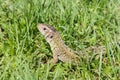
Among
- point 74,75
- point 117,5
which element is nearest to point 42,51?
point 74,75

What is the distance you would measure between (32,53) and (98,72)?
874 millimetres

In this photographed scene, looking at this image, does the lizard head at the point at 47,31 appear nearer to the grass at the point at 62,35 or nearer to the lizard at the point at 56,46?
the lizard at the point at 56,46

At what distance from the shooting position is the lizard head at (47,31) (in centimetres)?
507

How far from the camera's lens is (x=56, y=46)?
5.09m

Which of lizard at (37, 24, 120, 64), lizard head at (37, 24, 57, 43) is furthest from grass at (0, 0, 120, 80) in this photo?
lizard head at (37, 24, 57, 43)

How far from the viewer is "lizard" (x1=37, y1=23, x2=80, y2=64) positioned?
197 inches

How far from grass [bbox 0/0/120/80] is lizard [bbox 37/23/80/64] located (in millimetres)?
84

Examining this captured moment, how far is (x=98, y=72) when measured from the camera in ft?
15.7

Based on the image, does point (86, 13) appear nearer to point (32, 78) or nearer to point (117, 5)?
point (117, 5)

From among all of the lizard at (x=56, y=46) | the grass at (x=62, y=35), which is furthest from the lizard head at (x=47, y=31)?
the grass at (x=62, y=35)

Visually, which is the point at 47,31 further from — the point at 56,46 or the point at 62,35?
the point at 62,35

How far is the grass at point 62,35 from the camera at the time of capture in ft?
15.5

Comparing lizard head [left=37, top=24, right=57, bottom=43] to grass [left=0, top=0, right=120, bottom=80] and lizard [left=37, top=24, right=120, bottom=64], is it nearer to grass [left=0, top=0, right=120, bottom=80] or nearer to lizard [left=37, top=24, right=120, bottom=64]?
lizard [left=37, top=24, right=120, bottom=64]

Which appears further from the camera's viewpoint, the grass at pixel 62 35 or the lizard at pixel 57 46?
the lizard at pixel 57 46
